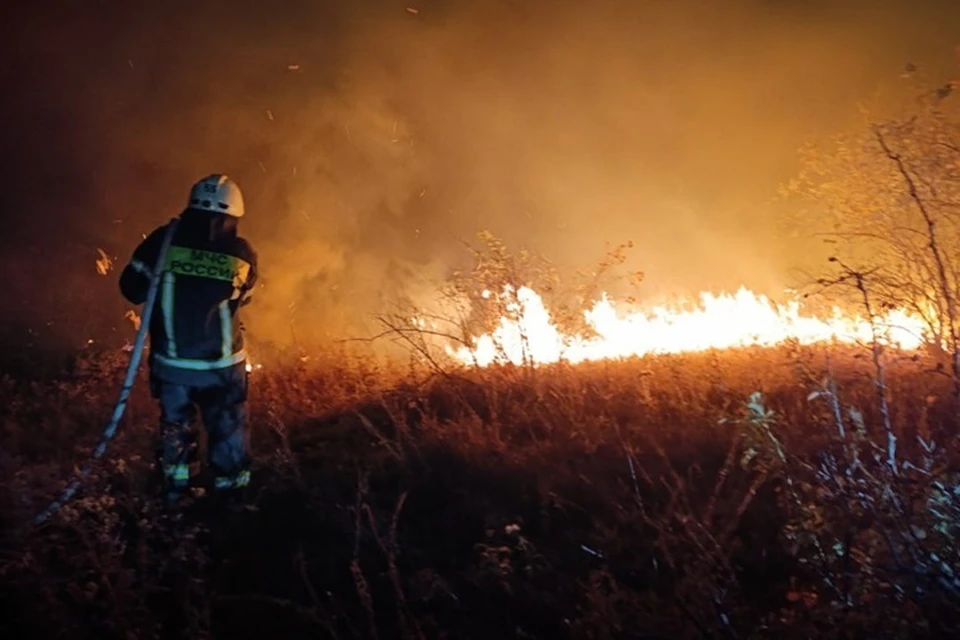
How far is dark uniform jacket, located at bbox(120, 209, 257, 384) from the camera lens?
14.6 ft

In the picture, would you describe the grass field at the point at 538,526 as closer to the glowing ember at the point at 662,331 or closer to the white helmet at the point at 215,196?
the glowing ember at the point at 662,331

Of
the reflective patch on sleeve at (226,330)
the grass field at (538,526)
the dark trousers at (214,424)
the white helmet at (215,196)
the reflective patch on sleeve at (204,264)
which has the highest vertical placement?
the white helmet at (215,196)

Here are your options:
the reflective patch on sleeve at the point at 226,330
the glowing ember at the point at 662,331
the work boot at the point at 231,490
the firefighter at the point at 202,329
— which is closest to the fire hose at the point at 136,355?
the firefighter at the point at 202,329

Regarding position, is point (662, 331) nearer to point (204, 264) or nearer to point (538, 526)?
point (538, 526)

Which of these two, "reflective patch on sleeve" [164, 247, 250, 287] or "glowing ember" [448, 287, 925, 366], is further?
"glowing ember" [448, 287, 925, 366]

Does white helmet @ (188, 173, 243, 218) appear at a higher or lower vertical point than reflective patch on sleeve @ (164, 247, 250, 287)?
higher

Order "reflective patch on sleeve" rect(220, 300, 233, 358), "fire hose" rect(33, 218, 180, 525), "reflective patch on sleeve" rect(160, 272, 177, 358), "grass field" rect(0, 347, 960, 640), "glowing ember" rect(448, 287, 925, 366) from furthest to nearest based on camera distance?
"glowing ember" rect(448, 287, 925, 366) < "reflective patch on sleeve" rect(220, 300, 233, 358) < "reflective patch on sleeve" rect(160, 272, 177, 358) < "fire hose" rect(33, 218, 180, 525) < "grass field" rect(0, 347, 960, 640)

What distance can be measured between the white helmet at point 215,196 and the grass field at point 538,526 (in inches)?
61.9

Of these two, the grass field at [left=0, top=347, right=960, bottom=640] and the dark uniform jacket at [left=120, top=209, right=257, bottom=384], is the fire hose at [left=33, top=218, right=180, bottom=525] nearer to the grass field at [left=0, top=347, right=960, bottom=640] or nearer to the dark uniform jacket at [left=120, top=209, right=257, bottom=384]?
the dark uniform jacket at [left=120, top=209, right=257, bottom=384]

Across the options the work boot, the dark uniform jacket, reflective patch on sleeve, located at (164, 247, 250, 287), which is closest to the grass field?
the work boot

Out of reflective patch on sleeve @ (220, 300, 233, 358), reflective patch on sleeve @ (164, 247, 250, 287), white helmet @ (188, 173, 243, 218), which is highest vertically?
white helmet @ (188, 173, 243, 218)

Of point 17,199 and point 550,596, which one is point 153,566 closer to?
point 550,596

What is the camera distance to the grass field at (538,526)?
118 inches

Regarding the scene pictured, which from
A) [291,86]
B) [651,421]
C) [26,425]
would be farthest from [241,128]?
[651,421]
